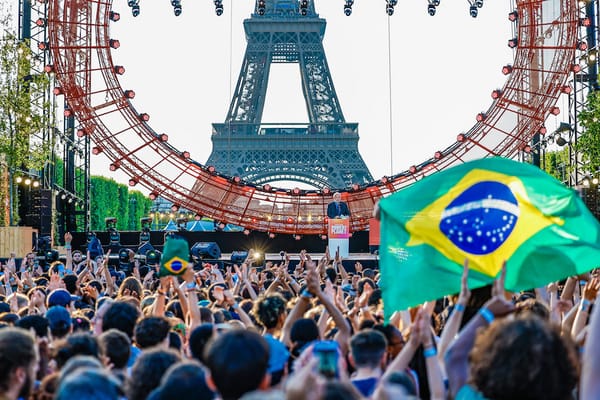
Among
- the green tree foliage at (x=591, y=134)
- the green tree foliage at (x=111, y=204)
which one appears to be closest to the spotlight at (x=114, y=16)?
the green tree foliage at (x=591, y=134)

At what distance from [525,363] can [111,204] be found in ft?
202

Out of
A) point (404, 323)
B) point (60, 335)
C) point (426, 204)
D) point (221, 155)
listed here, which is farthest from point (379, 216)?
point (221, 155)

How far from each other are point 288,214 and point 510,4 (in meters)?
8.38

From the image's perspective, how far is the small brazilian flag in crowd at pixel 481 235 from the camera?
6977mm

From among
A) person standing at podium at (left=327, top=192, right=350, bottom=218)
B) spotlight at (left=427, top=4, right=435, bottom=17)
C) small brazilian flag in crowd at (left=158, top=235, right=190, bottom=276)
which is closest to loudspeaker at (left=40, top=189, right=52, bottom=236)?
person standing at podium at (left=327, top=192, right=350, bottom=218)

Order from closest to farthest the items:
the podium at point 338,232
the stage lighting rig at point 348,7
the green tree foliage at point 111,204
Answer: the podium at point 338,232, the stage lighting rig at point 348,7, the green tree foliage at point 111,204

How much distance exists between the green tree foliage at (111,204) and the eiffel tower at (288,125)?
7486mm

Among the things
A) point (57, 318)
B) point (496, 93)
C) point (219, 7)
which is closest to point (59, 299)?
point (57, 318)

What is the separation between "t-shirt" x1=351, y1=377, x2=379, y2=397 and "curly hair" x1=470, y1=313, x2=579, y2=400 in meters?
1.50

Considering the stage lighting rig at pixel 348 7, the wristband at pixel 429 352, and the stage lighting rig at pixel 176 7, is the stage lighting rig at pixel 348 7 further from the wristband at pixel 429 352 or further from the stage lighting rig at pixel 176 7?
the wristband at pixel 429 352

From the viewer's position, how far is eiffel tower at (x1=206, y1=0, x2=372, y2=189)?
201ft

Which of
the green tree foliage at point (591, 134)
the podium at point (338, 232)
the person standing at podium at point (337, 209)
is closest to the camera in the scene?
the podium at point (338, 232)

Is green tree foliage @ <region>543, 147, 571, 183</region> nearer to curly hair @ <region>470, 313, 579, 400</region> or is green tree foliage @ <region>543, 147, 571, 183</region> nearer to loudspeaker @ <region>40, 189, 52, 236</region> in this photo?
loudspeaker @ <region>40, 189, 52, 236</region>

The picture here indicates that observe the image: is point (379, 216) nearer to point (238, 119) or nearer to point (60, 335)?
point (60, 335)
